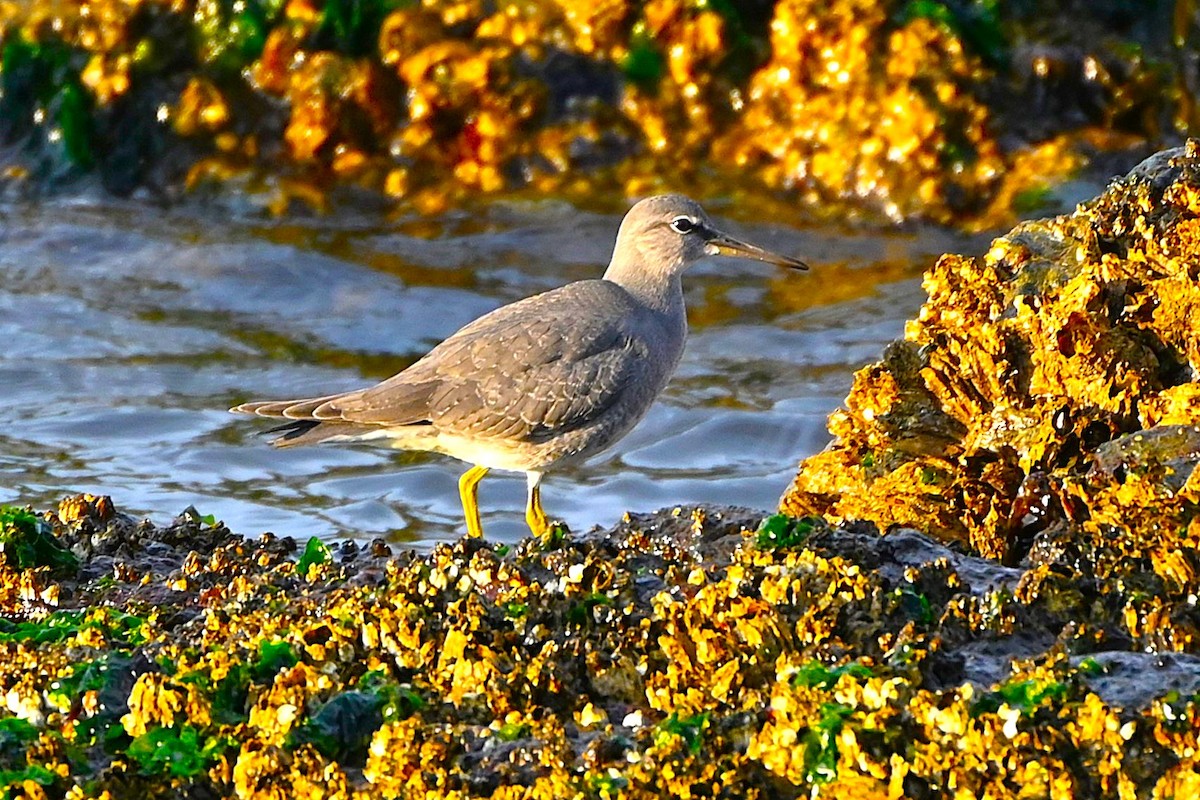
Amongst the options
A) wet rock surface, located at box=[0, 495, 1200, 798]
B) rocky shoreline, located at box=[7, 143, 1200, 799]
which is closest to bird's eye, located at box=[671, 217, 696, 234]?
rocky shoreline, located at box=[7, 143, 1200, 799]

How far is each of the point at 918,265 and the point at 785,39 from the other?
1271 mm

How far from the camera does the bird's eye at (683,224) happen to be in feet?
19.7

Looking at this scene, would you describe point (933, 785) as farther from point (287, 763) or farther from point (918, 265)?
point (918, 265)

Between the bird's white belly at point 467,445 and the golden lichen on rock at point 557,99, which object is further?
the golden lichen on rock at point 557,99

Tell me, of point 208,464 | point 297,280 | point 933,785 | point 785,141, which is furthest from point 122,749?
point 785,141

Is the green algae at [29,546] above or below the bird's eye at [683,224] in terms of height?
below

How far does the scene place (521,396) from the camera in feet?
17.4

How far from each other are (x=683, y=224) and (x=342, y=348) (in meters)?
2.05

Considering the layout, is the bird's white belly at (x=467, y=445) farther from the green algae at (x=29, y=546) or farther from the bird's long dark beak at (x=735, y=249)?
the green algae at (x=29, y=546)

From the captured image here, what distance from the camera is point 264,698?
9.28 ft

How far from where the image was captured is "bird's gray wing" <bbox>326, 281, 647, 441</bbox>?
209 inches

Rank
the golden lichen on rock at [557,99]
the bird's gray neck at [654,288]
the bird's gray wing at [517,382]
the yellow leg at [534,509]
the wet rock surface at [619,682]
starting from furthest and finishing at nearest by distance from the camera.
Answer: the golden lichen on rock at [557,99], the bird's gray neck at [654,288], the yellow leg at [534,509], the bird's gray wing at [517,382], the wet rock surface at [619,682]

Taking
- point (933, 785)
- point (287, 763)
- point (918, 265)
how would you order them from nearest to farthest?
point (933, 785) → point (287, 763) → point (918, 265)

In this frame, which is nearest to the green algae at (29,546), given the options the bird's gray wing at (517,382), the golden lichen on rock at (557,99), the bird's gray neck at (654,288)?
the bird's gray wing at (517,382)
